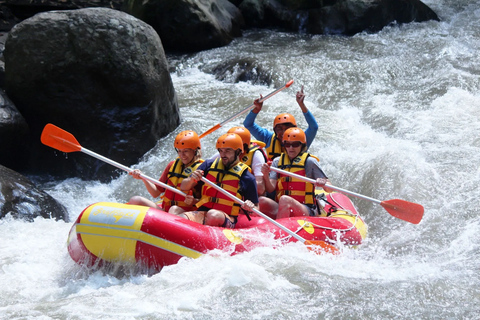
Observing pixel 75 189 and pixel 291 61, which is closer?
pixel 75 189

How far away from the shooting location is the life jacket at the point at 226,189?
4723mm

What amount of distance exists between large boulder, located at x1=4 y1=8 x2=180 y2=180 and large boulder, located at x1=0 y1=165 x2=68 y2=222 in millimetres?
1157

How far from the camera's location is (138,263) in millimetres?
4113

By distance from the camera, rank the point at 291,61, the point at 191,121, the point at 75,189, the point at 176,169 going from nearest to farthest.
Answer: the point at 176,169 → the point at 75,189 → the point at 191,121 → the point at 291,61

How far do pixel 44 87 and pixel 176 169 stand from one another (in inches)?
109

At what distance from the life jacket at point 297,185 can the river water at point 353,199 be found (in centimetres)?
69

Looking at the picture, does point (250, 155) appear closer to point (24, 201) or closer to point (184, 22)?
point (24, 201)

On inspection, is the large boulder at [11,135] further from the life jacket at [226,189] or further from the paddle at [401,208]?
the paddle at [401,208]

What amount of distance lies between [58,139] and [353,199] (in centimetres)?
329

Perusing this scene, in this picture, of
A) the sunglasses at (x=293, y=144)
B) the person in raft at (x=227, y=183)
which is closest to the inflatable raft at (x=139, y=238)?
the person in raft at (x=227, y=183)

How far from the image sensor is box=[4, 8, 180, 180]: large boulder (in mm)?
6773

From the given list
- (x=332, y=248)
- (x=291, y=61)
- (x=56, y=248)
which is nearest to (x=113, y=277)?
(x=56, y=248)

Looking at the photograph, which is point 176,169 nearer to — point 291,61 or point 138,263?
point 138,263

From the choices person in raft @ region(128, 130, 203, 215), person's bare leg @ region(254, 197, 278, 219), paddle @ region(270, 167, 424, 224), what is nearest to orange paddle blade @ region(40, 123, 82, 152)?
person in raft @ region(128, 130, 203, 215)
